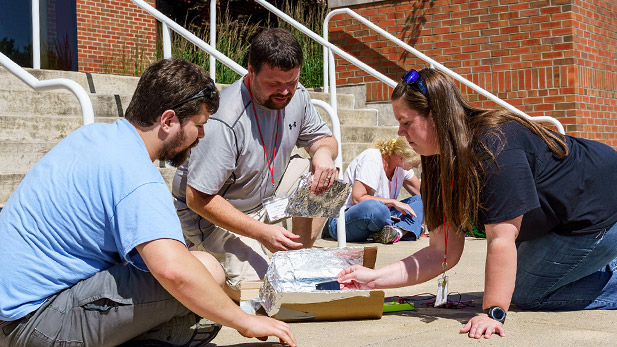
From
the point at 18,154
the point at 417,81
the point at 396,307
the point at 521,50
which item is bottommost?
the point at 396,307

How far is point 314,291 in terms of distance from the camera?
2990 mm

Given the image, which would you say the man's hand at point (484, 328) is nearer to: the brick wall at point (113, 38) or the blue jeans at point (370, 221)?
the blue jeans at point (370, 221)

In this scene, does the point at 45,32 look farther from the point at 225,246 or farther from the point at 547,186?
the point at 547,186

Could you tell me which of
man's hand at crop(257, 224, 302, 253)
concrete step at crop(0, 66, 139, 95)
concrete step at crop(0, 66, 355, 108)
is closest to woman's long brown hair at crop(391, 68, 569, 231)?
man's hand at crop(257, 224, 302, 253)

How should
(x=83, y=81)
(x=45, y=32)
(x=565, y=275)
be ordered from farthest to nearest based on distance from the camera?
1. (x=45, y=32)
2. (x=83, y=81)
3. (x=565, y=275)

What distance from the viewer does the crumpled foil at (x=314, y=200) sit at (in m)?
3.73

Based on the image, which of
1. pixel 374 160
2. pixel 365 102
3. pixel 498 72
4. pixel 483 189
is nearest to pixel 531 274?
pixel 483 189

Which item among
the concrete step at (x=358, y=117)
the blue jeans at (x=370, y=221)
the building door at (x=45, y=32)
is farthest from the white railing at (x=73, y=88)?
the building door at (x=45, y=32)

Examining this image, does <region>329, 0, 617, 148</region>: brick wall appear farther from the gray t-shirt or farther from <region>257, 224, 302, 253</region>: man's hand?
<region>257, 224, 302, 253</region>: man's hand

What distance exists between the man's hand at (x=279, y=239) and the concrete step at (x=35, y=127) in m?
2.44

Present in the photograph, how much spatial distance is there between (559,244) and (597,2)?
5810 mm

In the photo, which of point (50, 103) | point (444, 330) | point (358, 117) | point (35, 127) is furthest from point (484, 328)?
point (358, 117)

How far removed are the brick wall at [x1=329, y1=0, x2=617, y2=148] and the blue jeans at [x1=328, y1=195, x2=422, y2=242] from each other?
2.53 m

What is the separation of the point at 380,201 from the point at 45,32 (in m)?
6.24
